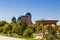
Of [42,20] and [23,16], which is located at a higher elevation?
[23,16]

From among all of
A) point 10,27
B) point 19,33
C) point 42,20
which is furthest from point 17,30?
point 42,20

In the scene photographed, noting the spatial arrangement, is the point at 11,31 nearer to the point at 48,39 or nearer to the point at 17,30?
the point at 17,30

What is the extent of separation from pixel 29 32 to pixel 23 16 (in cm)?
2475

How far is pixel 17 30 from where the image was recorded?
86.0ft

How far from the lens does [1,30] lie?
31172 mm

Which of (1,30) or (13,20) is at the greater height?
(13,20)

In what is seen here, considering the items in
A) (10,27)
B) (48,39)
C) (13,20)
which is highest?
(13,20)

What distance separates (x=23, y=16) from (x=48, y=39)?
3404 cm

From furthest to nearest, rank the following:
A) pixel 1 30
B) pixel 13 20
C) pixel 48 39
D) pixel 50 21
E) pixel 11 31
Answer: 1. pixel 13 20
2. pixel 1 30
3. pixel 11 31
4. pixel 50 21
5. pixel 48 39

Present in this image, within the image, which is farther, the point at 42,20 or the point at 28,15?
the point at 28,15

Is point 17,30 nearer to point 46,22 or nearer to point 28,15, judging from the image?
point 46,22

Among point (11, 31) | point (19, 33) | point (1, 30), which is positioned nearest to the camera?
point (19, 33)

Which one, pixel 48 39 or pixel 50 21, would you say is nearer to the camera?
pixel 48 39

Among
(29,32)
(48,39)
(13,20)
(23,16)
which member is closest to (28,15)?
(23,16)
